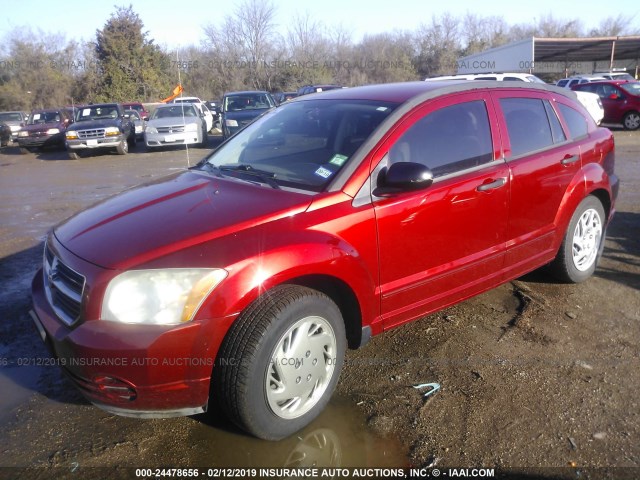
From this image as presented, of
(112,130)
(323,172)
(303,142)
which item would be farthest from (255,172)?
(112,130)

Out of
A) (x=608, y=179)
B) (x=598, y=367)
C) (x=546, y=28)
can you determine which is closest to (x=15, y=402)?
(x=598, y=367)

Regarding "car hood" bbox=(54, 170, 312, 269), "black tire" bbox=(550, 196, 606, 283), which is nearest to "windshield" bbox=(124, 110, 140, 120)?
"car hood" bbox=(54, 170, 312, 269)

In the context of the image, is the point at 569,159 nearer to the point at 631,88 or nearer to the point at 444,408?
the point at 444,408

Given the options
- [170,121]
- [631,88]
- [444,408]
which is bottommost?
[444,408]

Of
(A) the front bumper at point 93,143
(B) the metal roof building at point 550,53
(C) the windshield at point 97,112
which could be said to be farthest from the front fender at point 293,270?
(B) the metal roof building at point 550,53

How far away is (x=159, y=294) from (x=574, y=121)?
3.77m

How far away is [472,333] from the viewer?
150 inches

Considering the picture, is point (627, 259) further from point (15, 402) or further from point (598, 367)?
point (15, 402)

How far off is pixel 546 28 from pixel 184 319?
240ft

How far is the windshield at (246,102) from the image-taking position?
16156 mm

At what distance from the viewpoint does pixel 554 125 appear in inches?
167

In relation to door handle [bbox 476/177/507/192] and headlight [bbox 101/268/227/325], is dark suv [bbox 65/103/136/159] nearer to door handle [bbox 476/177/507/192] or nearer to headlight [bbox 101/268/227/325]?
door handle [bbox 476/177/507/192]

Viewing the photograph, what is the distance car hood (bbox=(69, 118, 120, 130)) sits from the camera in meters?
16.8

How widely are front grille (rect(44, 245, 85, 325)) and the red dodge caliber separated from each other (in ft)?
0.04
